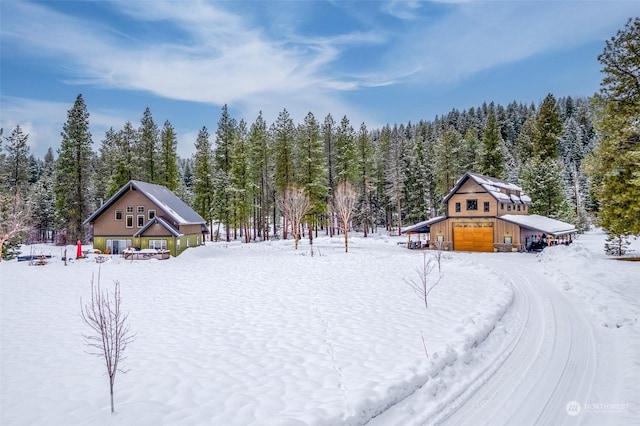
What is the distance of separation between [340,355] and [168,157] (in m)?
46.7

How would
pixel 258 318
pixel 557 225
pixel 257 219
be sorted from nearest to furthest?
pixel 258 318 < pixel 557 225 < pixel 257 219

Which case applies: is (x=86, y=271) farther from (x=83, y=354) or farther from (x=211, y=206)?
(x=211, y=206)

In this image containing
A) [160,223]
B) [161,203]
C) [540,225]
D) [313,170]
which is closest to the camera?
[160,223]

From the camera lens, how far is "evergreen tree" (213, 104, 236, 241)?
4694cm

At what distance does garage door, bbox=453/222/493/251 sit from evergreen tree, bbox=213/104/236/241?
28302 millimetres

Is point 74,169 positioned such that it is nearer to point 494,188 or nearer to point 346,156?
point 346,156

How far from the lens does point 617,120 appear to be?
18.2 m

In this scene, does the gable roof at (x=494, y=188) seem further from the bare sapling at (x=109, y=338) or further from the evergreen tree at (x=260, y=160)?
the bare sapling at (x=109, y=338)

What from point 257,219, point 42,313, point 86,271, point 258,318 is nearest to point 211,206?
point 257,219

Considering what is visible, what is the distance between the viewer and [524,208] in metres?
40.5

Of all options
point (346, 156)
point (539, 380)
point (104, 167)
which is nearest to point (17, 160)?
point (104, 167)

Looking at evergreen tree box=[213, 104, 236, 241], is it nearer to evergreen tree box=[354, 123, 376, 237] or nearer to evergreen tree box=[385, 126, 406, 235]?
evergreen tree box=[354, 123, 376, 237]

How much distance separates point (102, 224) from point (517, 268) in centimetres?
3627

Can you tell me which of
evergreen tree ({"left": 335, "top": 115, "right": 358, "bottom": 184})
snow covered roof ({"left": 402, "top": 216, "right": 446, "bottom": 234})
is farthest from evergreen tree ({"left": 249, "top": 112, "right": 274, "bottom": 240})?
snow covered roof ({"left": 402, "top": 216, "right": 446, "bottom": 234})
